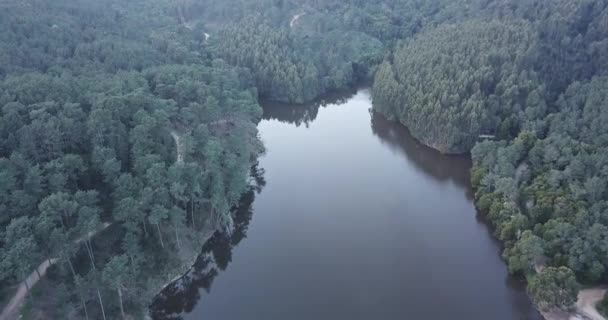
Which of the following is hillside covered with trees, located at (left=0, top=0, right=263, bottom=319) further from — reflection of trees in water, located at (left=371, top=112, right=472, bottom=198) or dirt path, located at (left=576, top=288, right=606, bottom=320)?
dirt path, located at (left=576, top=288, right=606, bottom=320)

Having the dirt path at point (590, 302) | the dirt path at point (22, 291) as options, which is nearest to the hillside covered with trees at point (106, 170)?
the dirt path at point (22, 291)

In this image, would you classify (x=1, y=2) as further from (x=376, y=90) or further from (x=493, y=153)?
(x=493, y=153)

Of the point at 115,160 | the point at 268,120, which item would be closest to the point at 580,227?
the point at 115,160

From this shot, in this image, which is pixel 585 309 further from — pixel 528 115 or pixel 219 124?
pixel 219 124

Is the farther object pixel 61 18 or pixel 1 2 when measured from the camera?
pixel 61 18

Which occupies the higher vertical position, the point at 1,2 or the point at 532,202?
the point at 1,2

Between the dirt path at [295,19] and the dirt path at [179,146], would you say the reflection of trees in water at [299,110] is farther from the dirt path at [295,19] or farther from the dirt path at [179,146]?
the dirt path at [179,146]

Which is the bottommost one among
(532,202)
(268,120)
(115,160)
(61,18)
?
(268,120)
